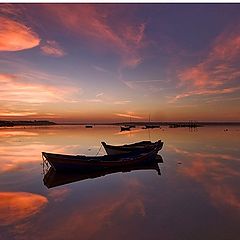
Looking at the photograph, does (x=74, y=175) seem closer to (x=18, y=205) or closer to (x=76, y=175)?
(x=76, y=175)

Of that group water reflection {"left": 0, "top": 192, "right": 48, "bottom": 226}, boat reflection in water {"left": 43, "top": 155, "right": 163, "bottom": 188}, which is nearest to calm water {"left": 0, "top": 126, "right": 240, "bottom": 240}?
water reflection {"left": 0, "top": 192, "right": 48, "bottom": 226}

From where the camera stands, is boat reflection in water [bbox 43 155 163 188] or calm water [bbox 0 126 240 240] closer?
calm water [bbox 0 126 240 240]

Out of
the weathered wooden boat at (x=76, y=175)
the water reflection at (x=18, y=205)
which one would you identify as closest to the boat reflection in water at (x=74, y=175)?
the weathered wooden boat at (x=76, y=175)

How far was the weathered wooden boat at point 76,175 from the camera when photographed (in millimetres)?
15273

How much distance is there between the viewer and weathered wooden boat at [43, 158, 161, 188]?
1527cm

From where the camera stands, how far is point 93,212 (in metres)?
10.2

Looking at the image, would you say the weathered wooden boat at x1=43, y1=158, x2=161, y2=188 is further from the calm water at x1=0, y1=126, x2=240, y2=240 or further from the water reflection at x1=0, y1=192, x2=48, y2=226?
the water reflection at x1=0, y1=192, x2=48, y2=226

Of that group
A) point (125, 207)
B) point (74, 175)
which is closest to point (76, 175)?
point (74, 175)

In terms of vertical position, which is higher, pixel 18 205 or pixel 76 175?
pixel 76 175

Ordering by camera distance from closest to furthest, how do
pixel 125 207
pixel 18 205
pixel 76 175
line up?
pixel 125 207 → pixel 18 205 → pixel 76 175

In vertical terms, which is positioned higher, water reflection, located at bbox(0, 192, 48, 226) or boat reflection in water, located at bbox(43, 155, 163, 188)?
boat reflection in water, located at bbox(43, 155, 163, 188)

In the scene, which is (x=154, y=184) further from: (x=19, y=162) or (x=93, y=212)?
(x=19, y=162)

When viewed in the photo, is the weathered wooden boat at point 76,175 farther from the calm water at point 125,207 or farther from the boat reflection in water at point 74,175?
the calm water at point 125,207

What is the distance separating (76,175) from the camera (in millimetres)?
16859
